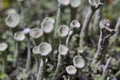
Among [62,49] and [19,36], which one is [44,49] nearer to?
[62,49]

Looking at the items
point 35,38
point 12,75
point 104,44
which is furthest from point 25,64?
point 104,44

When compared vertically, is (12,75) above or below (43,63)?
below

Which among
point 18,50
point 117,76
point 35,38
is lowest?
point 117,76

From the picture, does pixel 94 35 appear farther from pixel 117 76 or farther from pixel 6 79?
pixel 6 79

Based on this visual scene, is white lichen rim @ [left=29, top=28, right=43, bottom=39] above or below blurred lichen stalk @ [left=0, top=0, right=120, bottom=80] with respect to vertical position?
above

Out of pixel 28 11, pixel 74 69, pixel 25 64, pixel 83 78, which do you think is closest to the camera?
pixel 74 69

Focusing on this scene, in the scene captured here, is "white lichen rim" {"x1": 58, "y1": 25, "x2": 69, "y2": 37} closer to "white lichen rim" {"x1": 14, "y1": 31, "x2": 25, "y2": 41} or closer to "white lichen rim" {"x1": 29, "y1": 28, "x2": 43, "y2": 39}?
"white lichen rim" {"x1": 29, "y1": 28, "x2": 43, "y2": 39}

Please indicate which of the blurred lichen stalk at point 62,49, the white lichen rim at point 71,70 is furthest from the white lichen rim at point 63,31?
the white lichen rim at point 71,70

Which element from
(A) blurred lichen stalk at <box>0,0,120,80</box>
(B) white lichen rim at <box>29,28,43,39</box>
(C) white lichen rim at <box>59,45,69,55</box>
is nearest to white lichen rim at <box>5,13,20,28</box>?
(A) blurred lichen stalk at <box>0,0,120,80</box>

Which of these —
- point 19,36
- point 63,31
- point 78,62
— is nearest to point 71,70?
point 78,62
